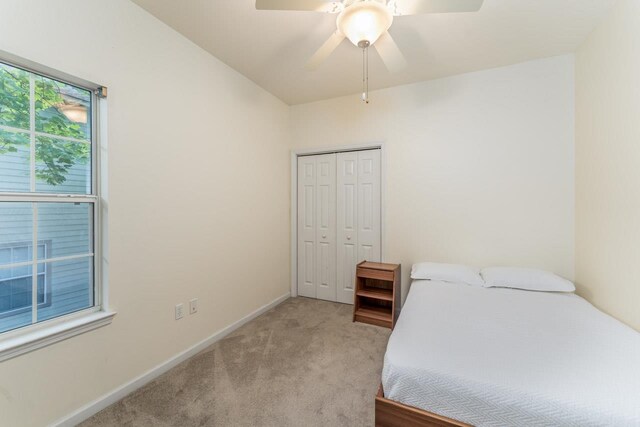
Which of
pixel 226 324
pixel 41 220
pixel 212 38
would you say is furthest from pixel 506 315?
pixel 212 38

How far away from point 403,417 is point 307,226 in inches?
100

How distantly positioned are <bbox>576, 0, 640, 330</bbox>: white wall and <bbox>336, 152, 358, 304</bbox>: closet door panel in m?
2.07

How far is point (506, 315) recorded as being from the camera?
1675mm

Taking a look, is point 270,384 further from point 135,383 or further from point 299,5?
point 299,5

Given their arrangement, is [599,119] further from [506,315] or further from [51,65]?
[51,65]

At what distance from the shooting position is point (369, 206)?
318cm

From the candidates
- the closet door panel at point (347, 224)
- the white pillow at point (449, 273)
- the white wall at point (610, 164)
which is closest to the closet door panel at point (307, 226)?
the closet door panel at point (347, 224)

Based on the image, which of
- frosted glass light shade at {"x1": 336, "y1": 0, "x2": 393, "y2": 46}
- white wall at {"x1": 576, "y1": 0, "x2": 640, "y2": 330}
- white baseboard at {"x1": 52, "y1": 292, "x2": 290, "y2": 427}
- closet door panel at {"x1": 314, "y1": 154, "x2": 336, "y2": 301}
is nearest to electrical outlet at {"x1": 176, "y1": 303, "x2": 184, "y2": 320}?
white baseboard at {"x1": 52, "y1": 292, "x2": 290, "y2": 427}

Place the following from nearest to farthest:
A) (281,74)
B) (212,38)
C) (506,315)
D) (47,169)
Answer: (47,169) → (506,315) → (212,38) → (281,74)

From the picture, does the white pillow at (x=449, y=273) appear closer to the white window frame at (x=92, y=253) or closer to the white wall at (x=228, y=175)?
the white wall at (x=228, y=175)

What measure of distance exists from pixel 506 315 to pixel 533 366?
0.57m

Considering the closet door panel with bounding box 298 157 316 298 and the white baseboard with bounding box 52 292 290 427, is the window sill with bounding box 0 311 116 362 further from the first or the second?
the closet door panel with bounding box 298 157 316 298

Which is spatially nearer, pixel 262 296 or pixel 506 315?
pixel 506 315

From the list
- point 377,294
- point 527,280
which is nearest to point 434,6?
point 527,280
